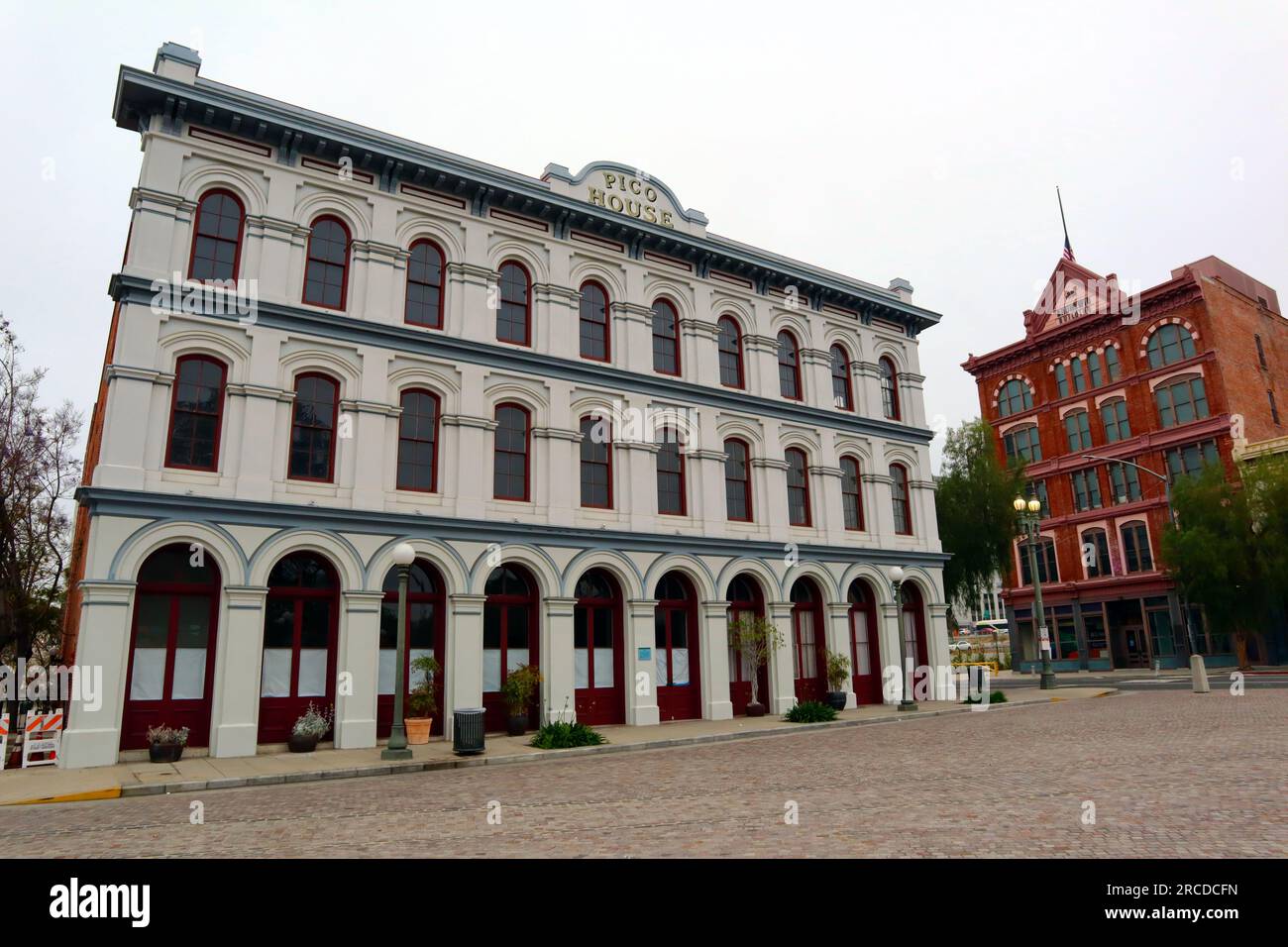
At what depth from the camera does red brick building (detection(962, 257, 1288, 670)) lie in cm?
4303

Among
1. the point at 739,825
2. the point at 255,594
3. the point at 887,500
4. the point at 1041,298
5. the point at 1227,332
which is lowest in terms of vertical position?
the point at 739,825

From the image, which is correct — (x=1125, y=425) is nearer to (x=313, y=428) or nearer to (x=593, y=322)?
(x=593, y=322)

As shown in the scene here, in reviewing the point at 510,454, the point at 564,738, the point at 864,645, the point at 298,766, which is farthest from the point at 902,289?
the point at 298,766

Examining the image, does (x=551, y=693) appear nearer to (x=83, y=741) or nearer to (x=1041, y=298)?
(x=83, y=741)

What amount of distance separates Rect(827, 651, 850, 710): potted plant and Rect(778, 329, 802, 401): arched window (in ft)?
25.7

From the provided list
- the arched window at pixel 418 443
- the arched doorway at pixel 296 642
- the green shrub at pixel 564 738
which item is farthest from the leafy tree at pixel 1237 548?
the arched doorway at pixel 296 642

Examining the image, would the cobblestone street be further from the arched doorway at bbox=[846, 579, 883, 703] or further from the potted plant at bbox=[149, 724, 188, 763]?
the arched doorway at bbox=[846, 579, 883, 703]

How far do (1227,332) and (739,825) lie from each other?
46.9m

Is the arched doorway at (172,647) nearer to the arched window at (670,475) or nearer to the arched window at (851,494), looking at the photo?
the arched window at (670,475)

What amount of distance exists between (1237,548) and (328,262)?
123ft

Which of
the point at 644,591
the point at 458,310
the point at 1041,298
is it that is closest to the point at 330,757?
the point at 644,591

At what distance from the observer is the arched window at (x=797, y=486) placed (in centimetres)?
2492

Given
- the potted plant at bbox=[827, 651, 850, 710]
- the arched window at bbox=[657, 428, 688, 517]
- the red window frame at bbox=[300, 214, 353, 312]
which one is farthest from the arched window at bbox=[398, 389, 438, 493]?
the potted plant at bbox=[827, 651, 850, 710]

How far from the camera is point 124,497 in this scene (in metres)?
15.5
